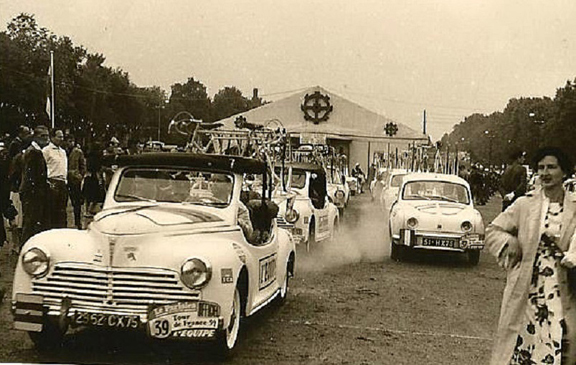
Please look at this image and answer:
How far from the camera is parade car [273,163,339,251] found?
9.62 metres

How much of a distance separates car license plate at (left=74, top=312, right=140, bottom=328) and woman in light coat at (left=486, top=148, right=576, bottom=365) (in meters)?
1.94

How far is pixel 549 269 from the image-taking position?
344 cm

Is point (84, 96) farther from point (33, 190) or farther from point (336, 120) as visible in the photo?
point (336, 120)

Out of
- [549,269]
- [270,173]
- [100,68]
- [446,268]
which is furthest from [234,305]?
[100,68]

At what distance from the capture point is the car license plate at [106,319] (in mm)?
4520

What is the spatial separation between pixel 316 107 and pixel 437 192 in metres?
16.1

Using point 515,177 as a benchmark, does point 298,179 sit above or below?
below

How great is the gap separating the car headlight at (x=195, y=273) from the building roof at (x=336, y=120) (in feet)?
65.0

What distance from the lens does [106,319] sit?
4.54 metres

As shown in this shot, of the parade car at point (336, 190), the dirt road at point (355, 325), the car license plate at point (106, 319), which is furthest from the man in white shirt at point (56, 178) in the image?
the parade car at point (336, 190)

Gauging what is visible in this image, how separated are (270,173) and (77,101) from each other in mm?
8998

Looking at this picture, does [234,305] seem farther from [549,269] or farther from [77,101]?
[77,101]

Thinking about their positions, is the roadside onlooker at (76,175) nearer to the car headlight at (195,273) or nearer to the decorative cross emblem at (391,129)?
the car headlight at (195,273)

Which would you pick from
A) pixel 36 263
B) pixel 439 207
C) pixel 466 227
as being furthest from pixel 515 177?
pixel 36 263
